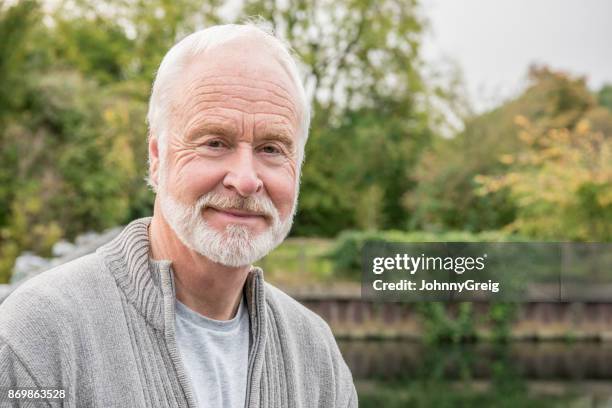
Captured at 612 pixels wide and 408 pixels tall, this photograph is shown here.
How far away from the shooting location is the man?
1.26 metres

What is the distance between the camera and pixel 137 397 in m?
1.25

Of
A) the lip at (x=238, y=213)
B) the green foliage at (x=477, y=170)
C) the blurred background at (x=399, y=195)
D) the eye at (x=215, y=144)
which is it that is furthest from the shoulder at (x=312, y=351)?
the green foliage at (x=477, y=170)

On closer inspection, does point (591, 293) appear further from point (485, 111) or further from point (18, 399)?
point (18, 399)

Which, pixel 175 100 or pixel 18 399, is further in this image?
pixel 175 100

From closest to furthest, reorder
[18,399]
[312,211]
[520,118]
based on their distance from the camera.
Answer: [18,399]
[520,118]
[312,211]

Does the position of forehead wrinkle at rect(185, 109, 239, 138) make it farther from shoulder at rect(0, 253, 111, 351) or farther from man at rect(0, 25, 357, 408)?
shoulder at rect(0, 253, 111, 351)

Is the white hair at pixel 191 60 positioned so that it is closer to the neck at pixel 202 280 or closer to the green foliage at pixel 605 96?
the neck at pixel 202 280

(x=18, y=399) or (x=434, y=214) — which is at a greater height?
(x=434, y=214)

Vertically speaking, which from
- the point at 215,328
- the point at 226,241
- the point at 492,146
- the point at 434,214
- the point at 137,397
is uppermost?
the point at 492,146

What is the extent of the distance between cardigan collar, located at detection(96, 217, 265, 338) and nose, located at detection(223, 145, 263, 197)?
17 cm

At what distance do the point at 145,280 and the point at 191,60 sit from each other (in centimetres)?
37

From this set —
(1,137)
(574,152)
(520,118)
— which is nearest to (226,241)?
(1,137)

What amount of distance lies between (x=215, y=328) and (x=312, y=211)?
1918 cm

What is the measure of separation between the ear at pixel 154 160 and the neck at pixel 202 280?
111 millimetres
